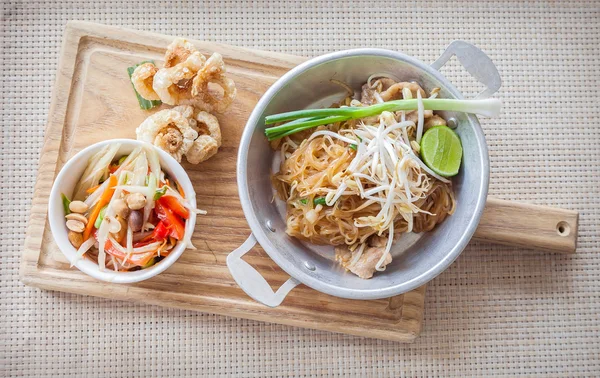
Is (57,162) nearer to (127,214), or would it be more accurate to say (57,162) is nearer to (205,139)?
(127,214)

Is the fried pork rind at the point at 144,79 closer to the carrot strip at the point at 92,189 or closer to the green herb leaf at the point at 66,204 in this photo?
the carrot strip at the point at 92,189

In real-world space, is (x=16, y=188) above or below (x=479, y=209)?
below

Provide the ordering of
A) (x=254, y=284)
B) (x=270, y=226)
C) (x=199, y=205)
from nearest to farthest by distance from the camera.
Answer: (x=254, y=284) → (x=270, y=226) → (x=199, y=205)

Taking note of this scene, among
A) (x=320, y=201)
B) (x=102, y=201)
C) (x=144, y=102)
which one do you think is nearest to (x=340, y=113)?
(x=320, y=201)

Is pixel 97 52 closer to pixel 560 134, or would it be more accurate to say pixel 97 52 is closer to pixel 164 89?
pixel 164 89

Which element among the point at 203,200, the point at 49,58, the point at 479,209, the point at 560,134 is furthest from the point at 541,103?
the point at 49,58

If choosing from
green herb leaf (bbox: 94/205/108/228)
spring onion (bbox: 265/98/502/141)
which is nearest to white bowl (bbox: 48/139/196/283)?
green herb leaf (bbox: 94/205/108/228)

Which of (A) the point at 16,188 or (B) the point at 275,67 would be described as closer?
(B) the point at 275,67
